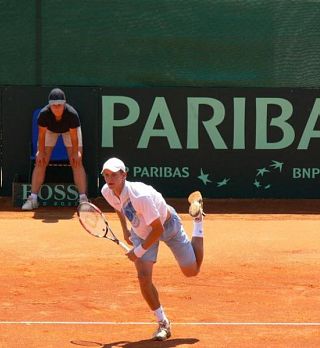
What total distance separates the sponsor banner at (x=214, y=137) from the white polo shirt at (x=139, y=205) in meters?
7.32

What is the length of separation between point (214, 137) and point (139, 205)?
25.6 ft

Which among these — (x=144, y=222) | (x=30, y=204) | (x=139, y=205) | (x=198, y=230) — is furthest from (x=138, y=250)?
(x=30, y=204)

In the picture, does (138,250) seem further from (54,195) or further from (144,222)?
(54,195)

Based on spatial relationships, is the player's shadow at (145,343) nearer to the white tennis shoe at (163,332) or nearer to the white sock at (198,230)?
the white tennis shoe at (163,332)

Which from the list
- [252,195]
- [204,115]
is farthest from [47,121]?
[252,195]

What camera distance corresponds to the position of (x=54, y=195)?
13688 millimetres

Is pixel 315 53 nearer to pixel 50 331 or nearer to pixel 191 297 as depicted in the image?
pixel 191 297

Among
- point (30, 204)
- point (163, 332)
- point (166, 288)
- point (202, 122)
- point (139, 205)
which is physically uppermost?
point (139, 205)

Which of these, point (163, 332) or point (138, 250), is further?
point (163, 332)

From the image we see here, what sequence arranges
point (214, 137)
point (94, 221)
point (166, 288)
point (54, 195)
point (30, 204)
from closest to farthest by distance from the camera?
point (94, 221), point (166, 288), point (30, 204), point (54, 195), point (214, 137)

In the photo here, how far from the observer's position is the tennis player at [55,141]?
13172 mm

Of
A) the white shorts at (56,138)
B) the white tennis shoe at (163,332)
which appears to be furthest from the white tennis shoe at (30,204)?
the white tennis shoe at (163,332)

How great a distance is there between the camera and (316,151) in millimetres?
14398

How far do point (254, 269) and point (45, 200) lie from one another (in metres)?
4.92
